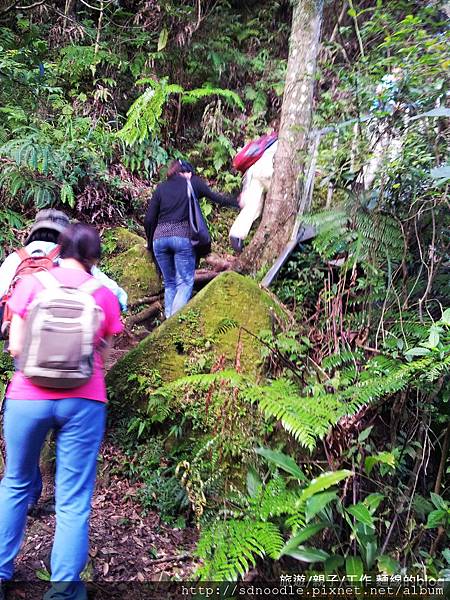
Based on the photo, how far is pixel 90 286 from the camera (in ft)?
8.56

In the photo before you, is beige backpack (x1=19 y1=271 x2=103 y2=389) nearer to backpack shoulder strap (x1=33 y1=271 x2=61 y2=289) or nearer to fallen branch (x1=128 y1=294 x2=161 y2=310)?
backpack shoulder strap (x1=33 y1=271 x2=61 y2=289)

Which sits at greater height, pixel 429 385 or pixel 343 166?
pixel 343 166

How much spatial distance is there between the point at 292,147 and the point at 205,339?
285 centimetres

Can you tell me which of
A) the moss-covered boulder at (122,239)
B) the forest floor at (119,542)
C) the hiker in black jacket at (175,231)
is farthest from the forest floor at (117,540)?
the moss-covered boulder at (122,239)

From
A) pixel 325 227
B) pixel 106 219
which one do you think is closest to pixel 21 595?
pixel 325 227

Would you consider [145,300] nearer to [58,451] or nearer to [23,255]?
[23,255]

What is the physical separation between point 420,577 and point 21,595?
233 cm

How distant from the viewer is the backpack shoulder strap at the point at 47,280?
2.51 meters

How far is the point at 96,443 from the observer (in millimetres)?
2646

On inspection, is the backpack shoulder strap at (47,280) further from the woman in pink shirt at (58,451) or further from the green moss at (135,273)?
the green moss at (135,273)

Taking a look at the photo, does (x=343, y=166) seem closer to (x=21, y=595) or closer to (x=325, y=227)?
(x=325, y=227)

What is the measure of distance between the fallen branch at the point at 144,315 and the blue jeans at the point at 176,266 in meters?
0.77

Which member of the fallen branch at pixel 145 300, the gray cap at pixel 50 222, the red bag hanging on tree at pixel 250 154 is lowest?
the fallen branch at pixel 145 300

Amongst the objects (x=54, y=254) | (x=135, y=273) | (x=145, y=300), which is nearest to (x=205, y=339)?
(x=54, y=254)
